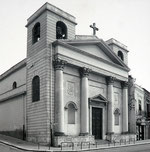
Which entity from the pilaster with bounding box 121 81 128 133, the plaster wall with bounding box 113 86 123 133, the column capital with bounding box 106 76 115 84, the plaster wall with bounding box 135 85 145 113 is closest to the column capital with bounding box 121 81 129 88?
the pilaster with bounding box 121 81 128 133

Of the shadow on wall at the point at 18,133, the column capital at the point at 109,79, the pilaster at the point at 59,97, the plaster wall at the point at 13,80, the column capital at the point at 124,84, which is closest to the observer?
the pilaster at the point at 59,97

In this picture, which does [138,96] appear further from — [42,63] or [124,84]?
[42,63]

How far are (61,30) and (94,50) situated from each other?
204 inches

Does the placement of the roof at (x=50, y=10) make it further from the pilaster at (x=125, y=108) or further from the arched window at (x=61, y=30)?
the pilaster at (x=125, y=108)

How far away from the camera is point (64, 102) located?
95.1 feet

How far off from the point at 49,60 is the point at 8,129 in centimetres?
1272

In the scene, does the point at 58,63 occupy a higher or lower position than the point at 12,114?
higher

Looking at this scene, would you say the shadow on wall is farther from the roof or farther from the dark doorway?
the dark doorway

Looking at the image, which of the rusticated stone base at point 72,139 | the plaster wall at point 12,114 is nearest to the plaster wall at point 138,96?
the rusticated stone base at point 72,139

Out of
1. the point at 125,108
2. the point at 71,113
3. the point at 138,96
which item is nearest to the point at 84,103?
the point at 71,113

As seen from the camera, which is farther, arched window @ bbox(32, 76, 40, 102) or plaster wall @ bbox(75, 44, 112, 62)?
plaster wall @ bbox(75, 44, 112, 62)

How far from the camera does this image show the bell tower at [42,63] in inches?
1088

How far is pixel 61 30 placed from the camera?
31656mm

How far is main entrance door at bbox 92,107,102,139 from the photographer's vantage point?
108ft
